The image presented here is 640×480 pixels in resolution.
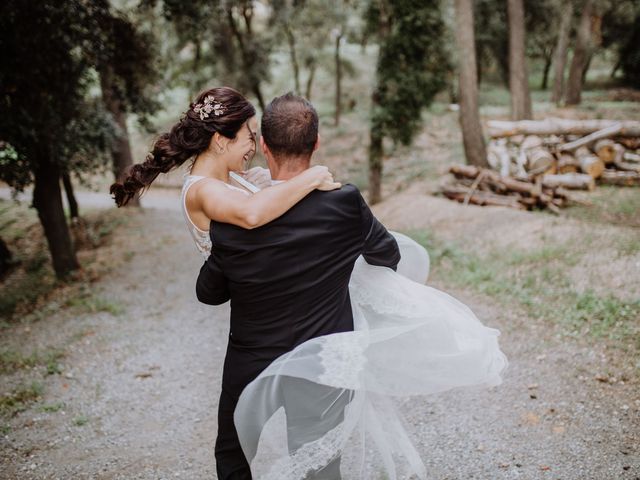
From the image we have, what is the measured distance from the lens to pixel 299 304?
2154 mm

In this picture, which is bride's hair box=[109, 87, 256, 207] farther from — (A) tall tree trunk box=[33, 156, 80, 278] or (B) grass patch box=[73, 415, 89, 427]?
(A) tall tree trunk box=[33, 156, 80, 278]

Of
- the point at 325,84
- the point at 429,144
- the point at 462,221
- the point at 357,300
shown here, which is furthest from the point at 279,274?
the point at 325,84

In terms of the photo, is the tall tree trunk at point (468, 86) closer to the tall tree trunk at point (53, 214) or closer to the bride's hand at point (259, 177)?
the tall tree trunk at point (53, 214)

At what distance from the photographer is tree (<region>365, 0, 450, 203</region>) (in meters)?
11.2

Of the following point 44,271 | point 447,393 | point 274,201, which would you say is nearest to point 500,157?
point 447,393

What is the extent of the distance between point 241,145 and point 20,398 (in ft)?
15.0

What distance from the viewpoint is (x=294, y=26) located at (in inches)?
872

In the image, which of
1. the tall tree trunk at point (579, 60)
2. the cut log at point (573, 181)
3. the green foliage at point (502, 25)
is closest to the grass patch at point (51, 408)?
the cut log at point (573, 181)

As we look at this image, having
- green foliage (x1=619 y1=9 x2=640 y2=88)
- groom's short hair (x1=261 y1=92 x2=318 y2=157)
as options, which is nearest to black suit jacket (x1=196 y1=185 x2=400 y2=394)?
groom's short hair (x1=261 y1=92 x2=318 y2=157)

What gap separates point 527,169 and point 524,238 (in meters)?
4.77

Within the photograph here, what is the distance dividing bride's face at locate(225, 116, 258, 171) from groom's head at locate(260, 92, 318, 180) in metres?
0.26

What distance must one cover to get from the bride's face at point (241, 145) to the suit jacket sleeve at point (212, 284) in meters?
0.48

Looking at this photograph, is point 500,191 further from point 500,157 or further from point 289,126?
point 289,126

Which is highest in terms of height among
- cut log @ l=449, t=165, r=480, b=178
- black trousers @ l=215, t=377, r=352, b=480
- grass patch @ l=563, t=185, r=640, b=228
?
black trousers @ l=215, t=377, r=352, b=480
